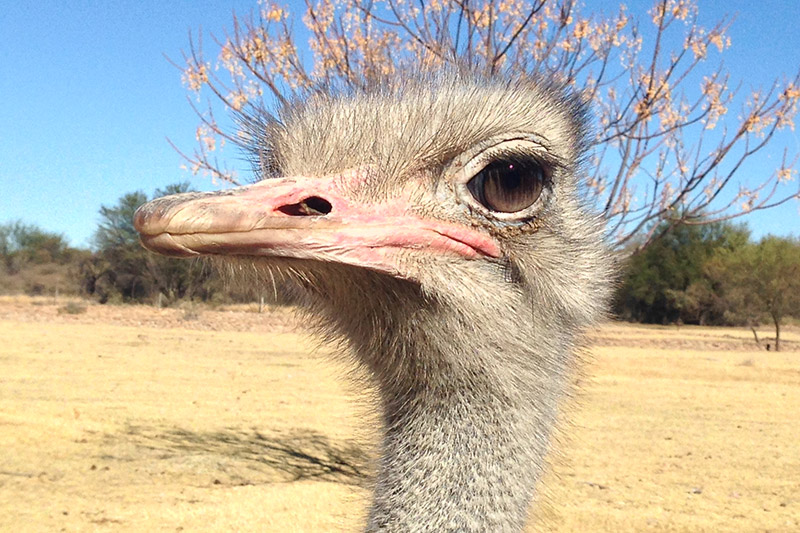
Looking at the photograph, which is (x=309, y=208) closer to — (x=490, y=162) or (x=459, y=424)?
(x=490, y=162)

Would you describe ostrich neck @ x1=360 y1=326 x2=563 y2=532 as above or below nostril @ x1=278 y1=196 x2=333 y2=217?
below

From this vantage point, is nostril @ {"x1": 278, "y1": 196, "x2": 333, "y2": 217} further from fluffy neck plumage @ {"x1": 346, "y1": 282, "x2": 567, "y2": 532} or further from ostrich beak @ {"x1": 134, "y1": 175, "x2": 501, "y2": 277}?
fluffy neck plumage @ {"x1": 346, "y1": 282, "x2": 567, "y2": 532}

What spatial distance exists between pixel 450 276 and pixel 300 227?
0.35 m

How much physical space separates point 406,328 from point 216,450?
14.6 ft

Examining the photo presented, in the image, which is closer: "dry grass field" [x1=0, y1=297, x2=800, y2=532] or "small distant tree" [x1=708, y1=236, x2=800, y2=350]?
"dry grass field" [x1=0, y1=297, x2=800, y2=532]

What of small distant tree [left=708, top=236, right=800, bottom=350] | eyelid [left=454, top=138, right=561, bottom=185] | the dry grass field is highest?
small distant tree [left=708, top=236, right=800, bottom=350]

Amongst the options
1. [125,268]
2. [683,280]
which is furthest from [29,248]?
[683,280]

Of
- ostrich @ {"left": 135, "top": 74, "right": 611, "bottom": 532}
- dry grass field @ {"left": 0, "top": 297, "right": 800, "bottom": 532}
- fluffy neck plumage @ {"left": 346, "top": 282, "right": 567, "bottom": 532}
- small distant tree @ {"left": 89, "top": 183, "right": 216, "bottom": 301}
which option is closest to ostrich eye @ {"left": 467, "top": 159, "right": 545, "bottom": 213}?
ostrich @ {"left": 135, "top": 74, "right": 611, "bottom": 532}

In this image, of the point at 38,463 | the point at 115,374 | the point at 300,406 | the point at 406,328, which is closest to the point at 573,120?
the point at 406,328

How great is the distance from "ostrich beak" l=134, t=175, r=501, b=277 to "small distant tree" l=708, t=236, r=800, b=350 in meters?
21.8

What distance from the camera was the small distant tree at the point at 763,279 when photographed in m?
25.1

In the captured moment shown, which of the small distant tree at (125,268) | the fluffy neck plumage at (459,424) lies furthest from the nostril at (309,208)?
the small distant tree at (125,268)

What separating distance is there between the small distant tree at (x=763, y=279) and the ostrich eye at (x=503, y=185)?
71.0 feet

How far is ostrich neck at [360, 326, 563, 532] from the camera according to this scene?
1544mm
